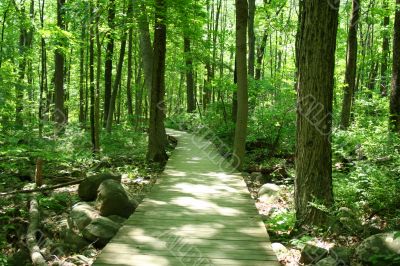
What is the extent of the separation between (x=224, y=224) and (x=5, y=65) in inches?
392

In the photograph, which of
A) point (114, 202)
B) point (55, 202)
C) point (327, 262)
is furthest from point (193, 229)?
point (55, 202)

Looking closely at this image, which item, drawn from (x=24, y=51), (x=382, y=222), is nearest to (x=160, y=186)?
(x=382, y=222)

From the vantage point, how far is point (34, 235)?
20.2 ft

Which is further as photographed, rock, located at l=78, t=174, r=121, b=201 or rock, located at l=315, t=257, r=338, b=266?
rock, located at l=78, t=174, r=121, b=201

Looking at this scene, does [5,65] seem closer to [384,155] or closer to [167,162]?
[167,162]

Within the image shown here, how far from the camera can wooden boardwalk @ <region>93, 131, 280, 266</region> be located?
16.1ft

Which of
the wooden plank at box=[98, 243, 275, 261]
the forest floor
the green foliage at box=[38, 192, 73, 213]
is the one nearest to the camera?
the wooden plank at box=[98, 243, 275, 261]

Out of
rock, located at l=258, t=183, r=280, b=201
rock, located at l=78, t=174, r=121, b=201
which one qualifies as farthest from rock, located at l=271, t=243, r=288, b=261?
rock, located at l=78, t=174, r=121, b=201

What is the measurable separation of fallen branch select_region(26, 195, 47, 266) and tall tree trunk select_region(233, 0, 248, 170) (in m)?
5.65

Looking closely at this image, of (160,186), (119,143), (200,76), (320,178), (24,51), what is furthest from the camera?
(200,76)

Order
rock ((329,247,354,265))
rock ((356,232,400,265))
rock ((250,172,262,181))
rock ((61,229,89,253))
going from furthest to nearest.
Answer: rock ((250,172,262,181)) < rock ((61,229,89,253)) < rock ((329,247,354,265)) < rock ((356,232,400,265))

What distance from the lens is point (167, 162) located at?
11805mm

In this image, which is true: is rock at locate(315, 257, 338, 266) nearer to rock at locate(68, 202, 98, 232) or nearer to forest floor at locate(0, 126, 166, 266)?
forest floor at locate(0, 126, 166, 266)

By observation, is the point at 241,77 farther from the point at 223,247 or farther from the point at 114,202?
the point at 223,247
